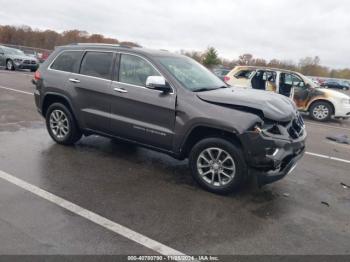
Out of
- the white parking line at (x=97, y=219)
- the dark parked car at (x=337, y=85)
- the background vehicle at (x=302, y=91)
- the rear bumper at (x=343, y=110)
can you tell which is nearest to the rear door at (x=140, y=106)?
the white parking line at (x=97, y=219)

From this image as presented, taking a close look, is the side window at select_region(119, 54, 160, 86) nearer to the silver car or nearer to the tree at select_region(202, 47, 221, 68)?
the silver car

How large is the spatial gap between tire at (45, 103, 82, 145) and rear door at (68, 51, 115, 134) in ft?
0.95

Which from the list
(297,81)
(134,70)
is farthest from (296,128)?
(297,81)

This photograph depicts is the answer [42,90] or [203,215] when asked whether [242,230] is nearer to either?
[203,215]

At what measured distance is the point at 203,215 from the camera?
4012 millimetres

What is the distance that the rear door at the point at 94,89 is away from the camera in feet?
18.0

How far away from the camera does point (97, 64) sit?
569 centimetres

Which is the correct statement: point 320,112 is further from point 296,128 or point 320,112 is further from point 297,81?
point 296,128

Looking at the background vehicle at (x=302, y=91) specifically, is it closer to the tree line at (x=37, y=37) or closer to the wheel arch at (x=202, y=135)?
the wheel arch at (x=202, y=135)

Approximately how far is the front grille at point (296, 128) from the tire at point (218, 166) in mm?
762

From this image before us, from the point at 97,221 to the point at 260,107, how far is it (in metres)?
2.35

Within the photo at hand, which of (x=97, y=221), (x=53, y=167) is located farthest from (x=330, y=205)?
(x=53, y=167)

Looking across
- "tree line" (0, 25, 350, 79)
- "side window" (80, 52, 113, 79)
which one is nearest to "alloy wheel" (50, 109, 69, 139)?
"side window" (80, 52, 113, 79)

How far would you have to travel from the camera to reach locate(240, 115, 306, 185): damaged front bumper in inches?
165
